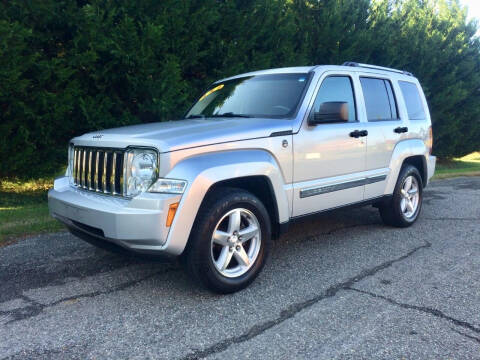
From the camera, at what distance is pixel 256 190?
394 centimetres

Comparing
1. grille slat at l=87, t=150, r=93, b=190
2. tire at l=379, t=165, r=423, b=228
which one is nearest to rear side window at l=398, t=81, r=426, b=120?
tire at l=379, t=165, r=423, b=228

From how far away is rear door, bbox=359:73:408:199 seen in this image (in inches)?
194

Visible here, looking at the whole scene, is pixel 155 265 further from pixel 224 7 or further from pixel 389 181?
pixel 224 7

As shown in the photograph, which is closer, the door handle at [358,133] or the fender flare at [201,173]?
the fender flare at [201,173]

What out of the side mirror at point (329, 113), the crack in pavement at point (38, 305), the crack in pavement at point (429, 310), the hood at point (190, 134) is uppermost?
the side mirror at point (329, 113)

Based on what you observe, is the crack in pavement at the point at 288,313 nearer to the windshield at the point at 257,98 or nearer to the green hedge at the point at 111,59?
the windshield at the point at 257,98

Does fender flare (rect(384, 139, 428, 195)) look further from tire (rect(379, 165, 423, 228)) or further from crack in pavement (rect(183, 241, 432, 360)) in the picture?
crack in pavement (rect(183, 241, 432, 360))

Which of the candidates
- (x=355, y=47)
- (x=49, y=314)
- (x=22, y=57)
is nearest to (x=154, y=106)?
(x=22, y=57)

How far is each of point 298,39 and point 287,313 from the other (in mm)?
8718

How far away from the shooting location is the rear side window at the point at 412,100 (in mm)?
5812

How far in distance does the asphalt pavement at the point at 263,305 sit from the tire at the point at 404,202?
1.82ft

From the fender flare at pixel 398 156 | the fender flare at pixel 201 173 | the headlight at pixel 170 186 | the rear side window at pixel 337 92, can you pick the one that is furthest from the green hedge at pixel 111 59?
the headlight at pixel 170 186

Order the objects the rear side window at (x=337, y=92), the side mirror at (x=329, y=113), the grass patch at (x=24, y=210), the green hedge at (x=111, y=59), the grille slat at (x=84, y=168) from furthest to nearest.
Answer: the green hedge at (x=111, y=59) < the grass patch at (x=24, y=210) < the rear side window at (x=337, y=92) < the side mirror at (x=329, y=113) < the grille slat at (x=84, y=168)

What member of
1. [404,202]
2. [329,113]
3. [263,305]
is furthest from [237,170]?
[404,202]
